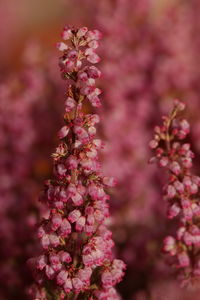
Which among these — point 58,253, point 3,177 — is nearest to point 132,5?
point 3,177

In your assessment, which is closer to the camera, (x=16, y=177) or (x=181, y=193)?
(x=181, y=193)

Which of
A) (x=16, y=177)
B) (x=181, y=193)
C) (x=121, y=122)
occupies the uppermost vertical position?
(x=121, y=122)

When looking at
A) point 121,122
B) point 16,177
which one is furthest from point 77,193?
point 121,122

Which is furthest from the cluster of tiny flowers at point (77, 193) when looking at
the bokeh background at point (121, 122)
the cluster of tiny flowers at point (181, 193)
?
the bokeh background at point (121, 122)

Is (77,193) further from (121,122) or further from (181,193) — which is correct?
(121,122)

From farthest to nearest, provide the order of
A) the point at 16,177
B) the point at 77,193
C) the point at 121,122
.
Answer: the point at 121,122
the point at 16,177
the point at 77,193
